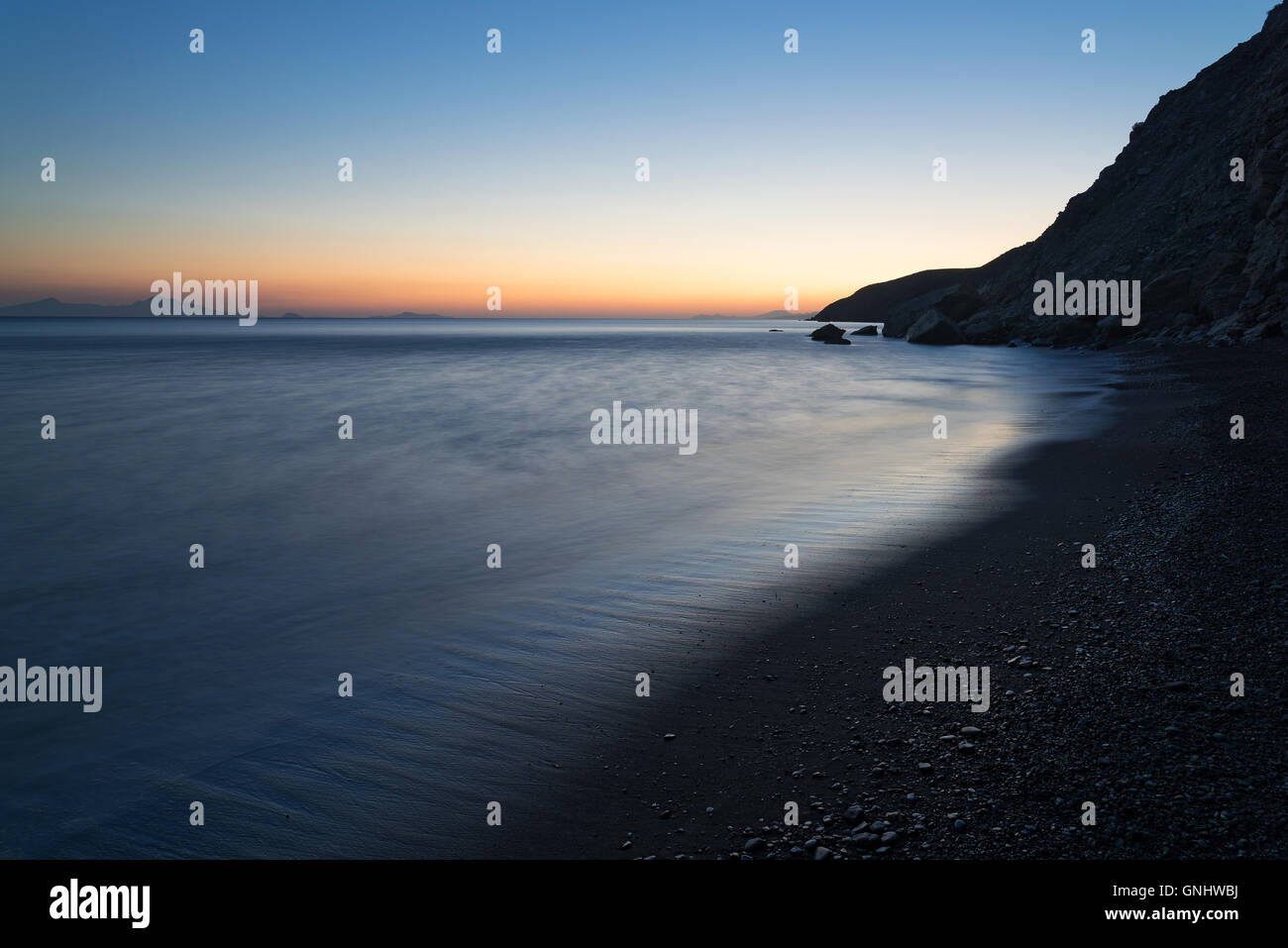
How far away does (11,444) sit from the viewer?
22.7 m

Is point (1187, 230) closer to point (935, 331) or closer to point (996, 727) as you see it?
point (935, 331)

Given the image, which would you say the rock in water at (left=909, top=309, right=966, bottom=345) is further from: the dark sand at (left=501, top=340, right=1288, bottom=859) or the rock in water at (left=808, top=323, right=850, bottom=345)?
the dark sand at (left=501, top=340, right=1288, bottom=859)

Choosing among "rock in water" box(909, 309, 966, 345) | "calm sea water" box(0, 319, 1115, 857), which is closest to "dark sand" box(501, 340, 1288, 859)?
"calm sea water" box(0, 319, 1115, 857)

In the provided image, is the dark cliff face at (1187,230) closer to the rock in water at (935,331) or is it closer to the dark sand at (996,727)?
the rock in water at (935,331)

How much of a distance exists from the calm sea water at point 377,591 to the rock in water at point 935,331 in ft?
202

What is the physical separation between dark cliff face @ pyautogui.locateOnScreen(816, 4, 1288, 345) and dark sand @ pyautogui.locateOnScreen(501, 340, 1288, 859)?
3962cm

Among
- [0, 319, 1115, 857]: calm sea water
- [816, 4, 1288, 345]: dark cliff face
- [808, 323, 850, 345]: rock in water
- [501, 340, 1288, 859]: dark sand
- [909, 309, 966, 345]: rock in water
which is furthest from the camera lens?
[808, 323, 850, 345]: rock in water

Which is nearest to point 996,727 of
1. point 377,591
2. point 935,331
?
point 377,591

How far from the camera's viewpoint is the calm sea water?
5.49 meters

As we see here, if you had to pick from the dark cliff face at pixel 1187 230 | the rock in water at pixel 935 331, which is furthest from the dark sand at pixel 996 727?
the rock in water at pixel 935 331

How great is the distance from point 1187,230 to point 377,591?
6848 centimetres

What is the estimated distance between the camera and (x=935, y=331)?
87.2 metres
